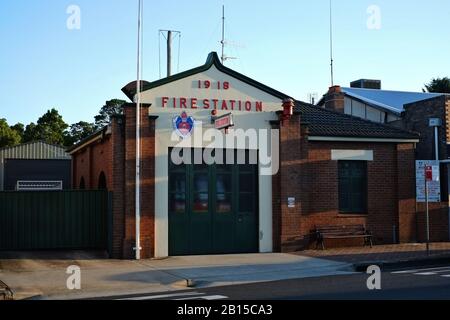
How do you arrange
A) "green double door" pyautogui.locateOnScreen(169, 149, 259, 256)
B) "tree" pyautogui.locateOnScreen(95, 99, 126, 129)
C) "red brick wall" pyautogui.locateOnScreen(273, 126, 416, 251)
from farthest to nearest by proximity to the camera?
"tree" pyautogui.locateOnScreen(95, 99, 126, 129), "red brick wall" pyautogui.locateOnScreen(273, 126, 416, 251), "green double door" pyautogui.locateOnScreen(169, 149, 259, 256)

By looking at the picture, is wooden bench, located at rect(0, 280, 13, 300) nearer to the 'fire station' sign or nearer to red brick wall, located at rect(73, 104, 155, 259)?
red brick wall, located at rect(73, 104, 155, 259)

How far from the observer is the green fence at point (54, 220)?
58.7 feet

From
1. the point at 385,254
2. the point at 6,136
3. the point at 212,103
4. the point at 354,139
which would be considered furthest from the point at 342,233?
the point at 6,136

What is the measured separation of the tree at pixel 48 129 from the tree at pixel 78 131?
1531 millimetres

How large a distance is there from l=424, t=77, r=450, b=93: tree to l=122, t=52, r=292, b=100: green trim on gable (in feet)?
126

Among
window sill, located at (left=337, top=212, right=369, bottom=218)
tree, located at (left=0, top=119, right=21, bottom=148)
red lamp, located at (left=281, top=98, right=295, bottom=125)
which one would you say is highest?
tree, located at (left=0, top=119, right=21, bottom=148)

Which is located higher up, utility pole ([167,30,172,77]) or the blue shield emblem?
utility pole ([167,30,172,77])

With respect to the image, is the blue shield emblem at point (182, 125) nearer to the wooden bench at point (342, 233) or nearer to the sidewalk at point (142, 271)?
the sidewalk at point (142, 271)

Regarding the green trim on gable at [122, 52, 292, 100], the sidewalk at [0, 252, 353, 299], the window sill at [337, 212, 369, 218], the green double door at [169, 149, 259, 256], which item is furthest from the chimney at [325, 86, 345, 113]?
the sidewalk at [0, 252, 353, 299]

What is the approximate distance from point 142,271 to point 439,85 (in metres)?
45.7

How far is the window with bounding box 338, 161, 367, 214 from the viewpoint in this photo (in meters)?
19.6

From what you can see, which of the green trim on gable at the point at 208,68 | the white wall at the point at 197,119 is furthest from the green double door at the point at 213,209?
the green trim on gable at the point at 208,68

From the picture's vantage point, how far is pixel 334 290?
11148mm
